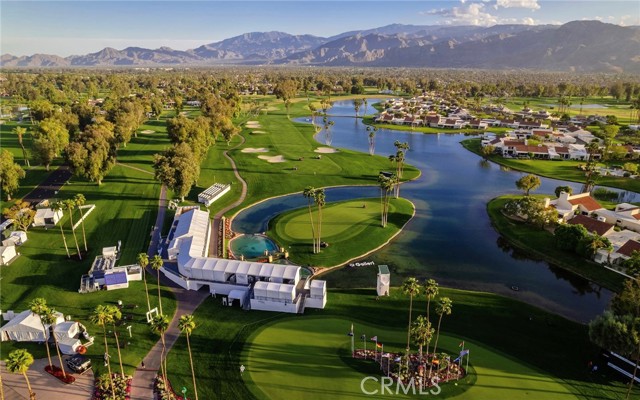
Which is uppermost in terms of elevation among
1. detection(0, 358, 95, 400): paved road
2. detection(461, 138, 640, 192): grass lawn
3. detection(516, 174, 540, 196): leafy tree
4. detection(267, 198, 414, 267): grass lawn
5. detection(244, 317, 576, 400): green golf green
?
detection(516, 174, 540, 196): leafy tree

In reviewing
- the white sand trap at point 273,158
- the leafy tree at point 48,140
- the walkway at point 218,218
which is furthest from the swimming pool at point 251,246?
the leafy tree at point 48,140

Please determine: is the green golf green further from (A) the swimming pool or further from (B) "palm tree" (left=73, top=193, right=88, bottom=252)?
(B) "palm tree" (left=73, top=193, right=88, bottom=252)

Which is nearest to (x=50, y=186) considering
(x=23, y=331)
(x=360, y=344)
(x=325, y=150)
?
(x=23, y=331)

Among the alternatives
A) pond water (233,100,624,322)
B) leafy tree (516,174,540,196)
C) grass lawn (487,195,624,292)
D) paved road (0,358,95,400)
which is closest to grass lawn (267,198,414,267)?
pond water (233,100,624,322)

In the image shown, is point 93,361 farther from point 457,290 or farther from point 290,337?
point 457,290

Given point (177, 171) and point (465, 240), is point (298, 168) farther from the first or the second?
point (465, 240)

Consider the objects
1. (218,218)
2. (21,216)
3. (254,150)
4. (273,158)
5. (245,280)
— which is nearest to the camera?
(245,280)
